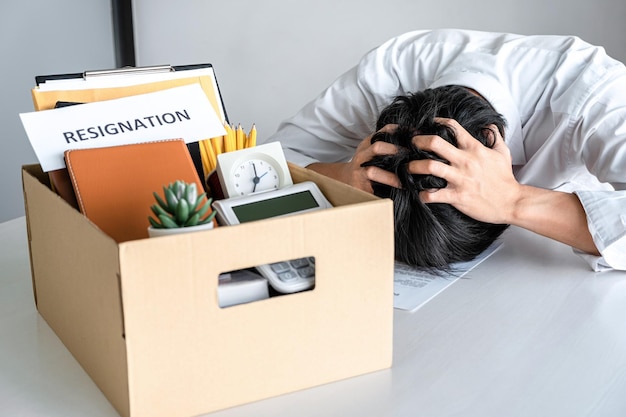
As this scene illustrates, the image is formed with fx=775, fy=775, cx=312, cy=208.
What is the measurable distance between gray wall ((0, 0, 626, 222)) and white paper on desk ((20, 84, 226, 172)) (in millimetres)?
1854

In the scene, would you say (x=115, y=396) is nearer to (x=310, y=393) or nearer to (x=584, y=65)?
(x=310, y=393)

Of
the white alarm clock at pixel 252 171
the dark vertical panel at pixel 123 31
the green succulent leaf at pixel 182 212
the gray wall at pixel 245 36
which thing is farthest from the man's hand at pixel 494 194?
the dark vertical panel at pixel 123 31

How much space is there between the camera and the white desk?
82 cm

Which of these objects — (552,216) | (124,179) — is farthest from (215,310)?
(552,216)

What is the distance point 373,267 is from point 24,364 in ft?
1.40

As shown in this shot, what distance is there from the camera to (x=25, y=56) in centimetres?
297

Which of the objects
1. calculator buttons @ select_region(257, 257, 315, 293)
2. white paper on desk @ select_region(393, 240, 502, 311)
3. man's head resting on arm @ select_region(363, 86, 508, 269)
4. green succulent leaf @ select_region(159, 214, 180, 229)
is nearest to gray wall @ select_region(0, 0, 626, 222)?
man's head resting on arm @ select_region(363, 86, 508, 269)

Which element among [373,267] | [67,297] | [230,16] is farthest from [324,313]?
[230,16]

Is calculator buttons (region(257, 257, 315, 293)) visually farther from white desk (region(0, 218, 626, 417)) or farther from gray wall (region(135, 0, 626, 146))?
gray wall (region(135, 0, 626, 146))

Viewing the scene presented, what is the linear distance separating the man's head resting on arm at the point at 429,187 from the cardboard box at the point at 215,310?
278 millimetres

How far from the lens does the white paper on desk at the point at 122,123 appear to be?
3.08ft

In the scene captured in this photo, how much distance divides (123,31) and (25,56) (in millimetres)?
623

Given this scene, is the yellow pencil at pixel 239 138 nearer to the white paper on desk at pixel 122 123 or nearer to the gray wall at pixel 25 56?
the white paper on desk at pixel 122 123

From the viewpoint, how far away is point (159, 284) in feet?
2.38
